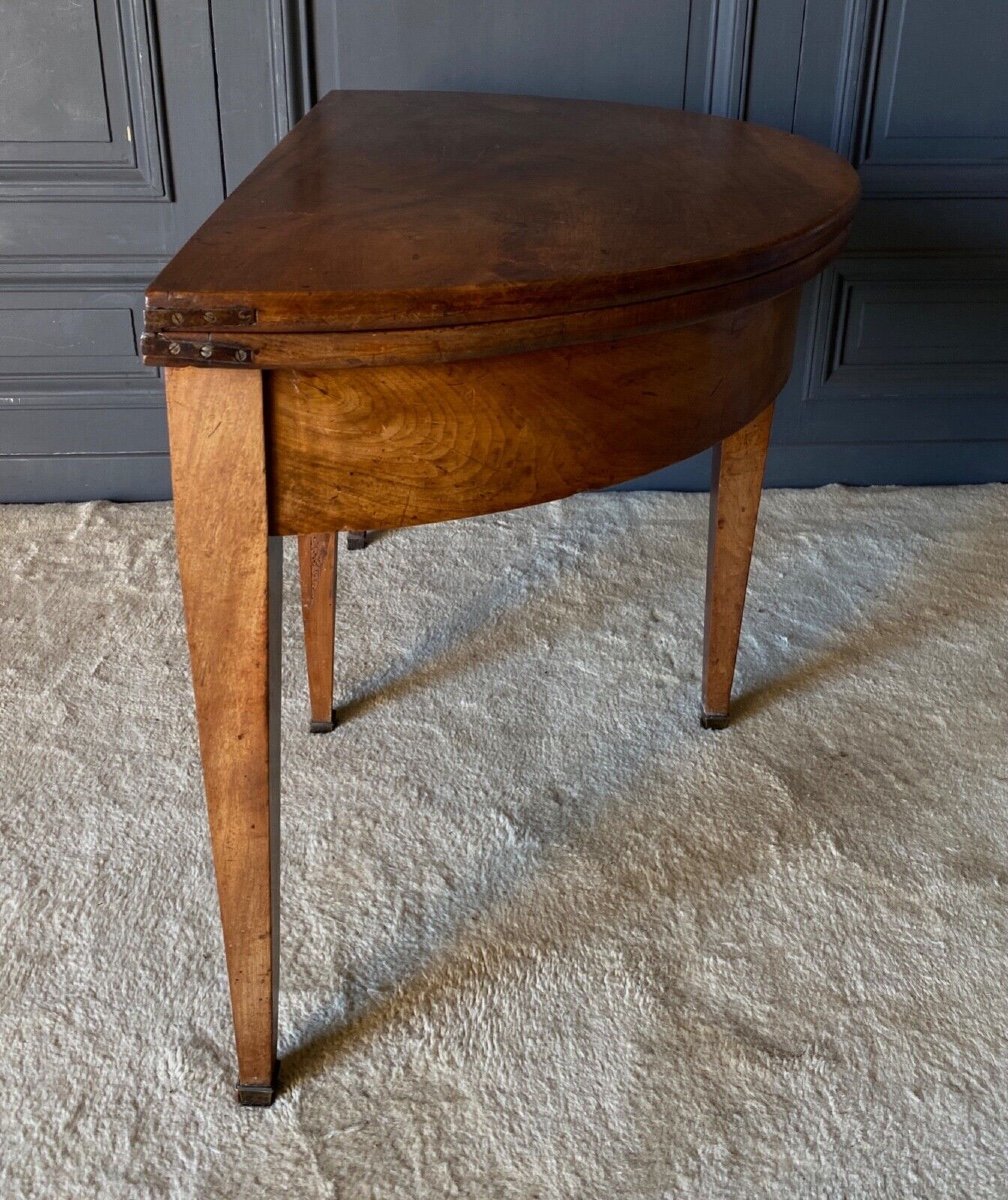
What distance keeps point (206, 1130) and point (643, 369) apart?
0.65m

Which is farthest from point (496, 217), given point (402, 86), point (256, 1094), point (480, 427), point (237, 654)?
point (402, 86)

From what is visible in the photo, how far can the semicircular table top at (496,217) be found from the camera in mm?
705

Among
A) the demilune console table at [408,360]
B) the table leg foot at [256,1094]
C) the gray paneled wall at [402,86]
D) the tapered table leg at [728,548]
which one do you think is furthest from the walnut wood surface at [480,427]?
the gray paneled wall at [402,86]

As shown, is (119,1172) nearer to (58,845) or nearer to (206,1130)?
(206,1130)

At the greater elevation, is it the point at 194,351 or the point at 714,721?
the point at 194,351

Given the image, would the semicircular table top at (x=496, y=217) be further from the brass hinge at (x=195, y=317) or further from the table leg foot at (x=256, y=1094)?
the table leg foot at (x=256, y=1094)

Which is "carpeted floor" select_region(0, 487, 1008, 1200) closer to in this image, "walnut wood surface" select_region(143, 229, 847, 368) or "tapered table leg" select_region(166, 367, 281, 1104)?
"tapered table leg" select_region(166, 367, 281, 1104)

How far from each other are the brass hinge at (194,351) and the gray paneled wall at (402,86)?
3.70 feet

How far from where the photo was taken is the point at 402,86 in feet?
5.49

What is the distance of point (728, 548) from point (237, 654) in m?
0.65

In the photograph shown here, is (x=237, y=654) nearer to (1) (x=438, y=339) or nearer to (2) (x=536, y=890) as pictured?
(1) (x=438, y=339)

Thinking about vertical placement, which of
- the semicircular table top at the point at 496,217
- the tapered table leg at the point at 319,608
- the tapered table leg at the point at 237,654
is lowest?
the tapered table leg at the point at 319,608

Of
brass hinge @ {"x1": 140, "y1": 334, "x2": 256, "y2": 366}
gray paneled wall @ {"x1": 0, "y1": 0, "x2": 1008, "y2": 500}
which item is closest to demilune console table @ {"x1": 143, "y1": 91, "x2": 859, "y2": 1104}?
brass hinge @ {"x1": 140, "y1": 334, "x2": 256, "y2": 366}

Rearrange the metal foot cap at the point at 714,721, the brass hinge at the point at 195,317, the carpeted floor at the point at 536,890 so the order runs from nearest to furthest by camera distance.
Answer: the brass hinge at the point at 195,317 → the carpeted floor at the point at 536,890 → the metal foot cap at the point at 714,721
